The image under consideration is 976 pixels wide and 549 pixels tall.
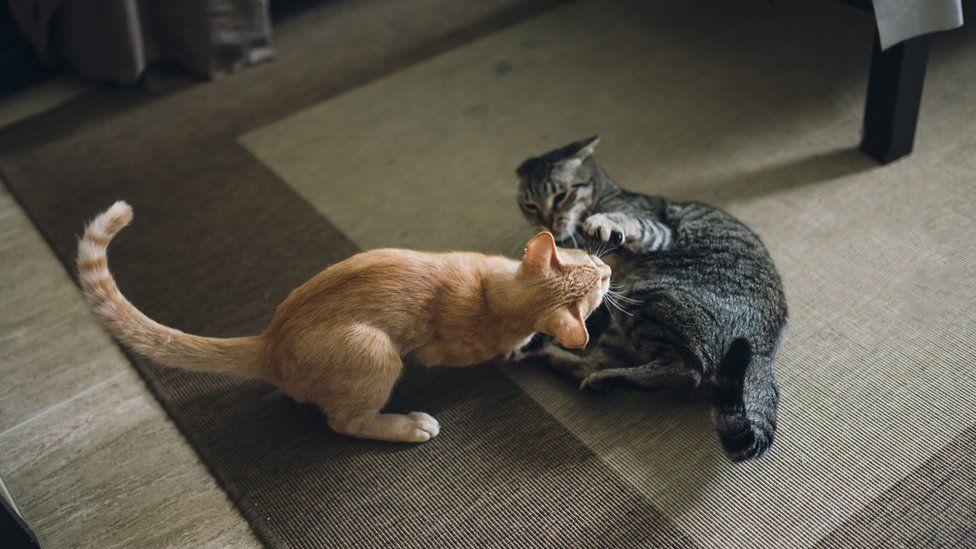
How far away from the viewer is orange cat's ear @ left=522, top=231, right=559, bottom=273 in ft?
5.24

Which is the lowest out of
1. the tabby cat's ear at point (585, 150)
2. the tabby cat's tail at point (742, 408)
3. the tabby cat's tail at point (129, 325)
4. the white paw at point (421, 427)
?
the white paw at point (421, 427)

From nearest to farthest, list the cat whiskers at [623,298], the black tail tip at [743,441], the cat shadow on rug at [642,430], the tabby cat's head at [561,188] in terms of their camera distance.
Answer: the black tail tip at [743,441] → the cat shadow on rug at [642,430] → the cat whiskers at [623,298] → the tabby cat's head at [561,188]

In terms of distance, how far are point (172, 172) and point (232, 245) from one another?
0.48 metres

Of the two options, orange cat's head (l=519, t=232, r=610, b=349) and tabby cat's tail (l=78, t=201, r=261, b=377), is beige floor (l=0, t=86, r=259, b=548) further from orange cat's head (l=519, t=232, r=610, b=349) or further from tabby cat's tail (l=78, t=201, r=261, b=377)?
orange cat's head (l=519, t=232, r=610, b=349)

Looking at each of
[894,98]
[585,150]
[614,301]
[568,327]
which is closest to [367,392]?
[568,327]

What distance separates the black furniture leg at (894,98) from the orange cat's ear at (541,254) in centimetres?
112

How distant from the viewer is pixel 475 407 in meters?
1.78

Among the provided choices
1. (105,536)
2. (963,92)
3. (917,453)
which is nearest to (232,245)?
(105,536)

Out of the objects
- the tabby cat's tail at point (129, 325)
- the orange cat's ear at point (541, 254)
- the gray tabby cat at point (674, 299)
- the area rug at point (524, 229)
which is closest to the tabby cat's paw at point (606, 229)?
the gray tabby cat at point (674, 299)

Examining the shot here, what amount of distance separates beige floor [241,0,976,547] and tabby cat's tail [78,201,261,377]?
0.63 m

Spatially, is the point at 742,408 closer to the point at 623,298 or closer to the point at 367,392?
the point at 623,298

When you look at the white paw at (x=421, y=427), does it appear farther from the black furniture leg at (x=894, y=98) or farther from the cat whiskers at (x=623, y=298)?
the black furniture leg at (x=894, y=98)

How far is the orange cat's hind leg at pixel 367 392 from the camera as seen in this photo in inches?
61.5

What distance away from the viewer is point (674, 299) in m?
1.69
